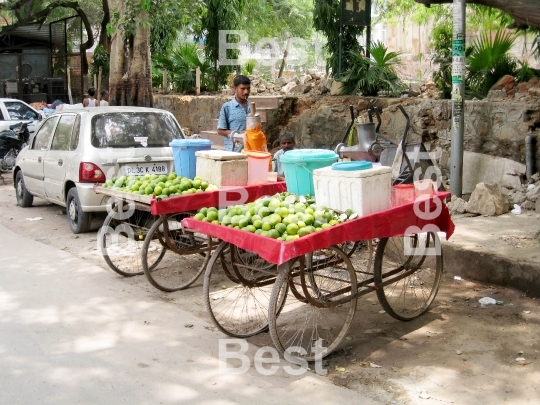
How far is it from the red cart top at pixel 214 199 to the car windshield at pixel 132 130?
279 centimetres

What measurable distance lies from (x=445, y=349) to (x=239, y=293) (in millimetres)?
2010

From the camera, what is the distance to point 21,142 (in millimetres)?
14562

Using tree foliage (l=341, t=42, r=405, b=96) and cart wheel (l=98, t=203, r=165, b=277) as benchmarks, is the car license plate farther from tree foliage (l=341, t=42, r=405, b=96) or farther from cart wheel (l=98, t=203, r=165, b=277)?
tree foliage (l=341, t=42, r=405, b=96)

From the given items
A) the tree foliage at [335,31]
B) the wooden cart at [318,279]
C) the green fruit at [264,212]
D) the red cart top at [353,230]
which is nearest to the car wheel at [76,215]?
the wooden cart at [318,279]

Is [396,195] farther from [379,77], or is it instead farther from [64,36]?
[64,36]

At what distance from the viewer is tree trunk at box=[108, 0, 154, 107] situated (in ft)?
45.0

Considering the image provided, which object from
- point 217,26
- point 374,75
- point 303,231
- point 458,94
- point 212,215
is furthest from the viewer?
point 217,26

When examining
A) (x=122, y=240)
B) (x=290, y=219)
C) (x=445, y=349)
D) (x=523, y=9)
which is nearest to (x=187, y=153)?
(x=122, y=240)

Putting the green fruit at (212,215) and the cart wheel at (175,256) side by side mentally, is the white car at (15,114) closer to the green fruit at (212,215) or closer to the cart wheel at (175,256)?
the cart wheel at (175,256)

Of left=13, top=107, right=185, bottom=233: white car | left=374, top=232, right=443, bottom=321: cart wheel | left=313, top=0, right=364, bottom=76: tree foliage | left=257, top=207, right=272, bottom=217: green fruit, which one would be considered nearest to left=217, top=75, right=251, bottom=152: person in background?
left=13, top=107, right=185, bottom=233: white car

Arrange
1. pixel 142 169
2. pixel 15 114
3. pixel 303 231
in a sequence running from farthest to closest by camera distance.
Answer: pixel 15 114 → pixel 142 169 → pixel 303 231

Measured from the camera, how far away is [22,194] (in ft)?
35.7

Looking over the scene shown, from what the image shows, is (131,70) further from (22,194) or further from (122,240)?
(122,240)

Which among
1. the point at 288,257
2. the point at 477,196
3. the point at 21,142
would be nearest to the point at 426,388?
the point at 288,257
